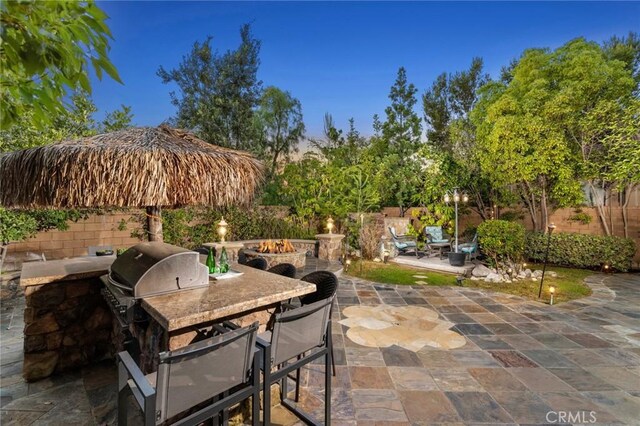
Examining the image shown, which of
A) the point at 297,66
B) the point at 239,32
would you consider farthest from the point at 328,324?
the point at 239,32

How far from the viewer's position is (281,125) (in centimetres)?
1600

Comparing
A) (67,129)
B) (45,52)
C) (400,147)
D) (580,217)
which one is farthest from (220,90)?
(580,217)

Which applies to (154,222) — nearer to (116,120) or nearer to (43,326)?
(43,326)

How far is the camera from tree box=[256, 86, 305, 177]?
15.5 m

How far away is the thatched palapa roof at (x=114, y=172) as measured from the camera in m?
2.46

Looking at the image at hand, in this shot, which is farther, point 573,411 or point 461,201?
point 461,201

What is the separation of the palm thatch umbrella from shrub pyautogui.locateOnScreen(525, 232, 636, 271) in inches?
365

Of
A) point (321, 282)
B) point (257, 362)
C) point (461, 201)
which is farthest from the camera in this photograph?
point (461, 201)

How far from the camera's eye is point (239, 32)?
11133 millimetres

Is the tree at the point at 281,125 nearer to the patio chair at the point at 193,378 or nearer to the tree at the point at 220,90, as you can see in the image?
the tree at the point at 220,90

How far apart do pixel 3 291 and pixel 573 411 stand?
28.3 ft

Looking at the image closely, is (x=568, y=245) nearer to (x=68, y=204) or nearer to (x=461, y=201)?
(x=461, y=201)

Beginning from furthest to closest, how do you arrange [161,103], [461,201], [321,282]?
1. [161,103]
2. [461,201]
3. [321,282]

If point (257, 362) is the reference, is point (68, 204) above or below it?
above
